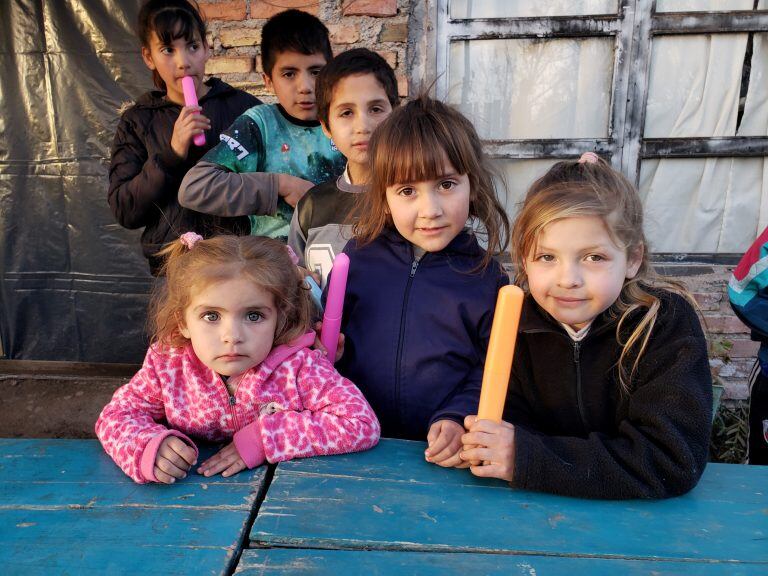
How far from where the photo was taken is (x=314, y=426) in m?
1.22

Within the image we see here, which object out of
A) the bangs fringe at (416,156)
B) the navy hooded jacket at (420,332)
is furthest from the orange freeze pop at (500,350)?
the bangs fringe at (416,156)

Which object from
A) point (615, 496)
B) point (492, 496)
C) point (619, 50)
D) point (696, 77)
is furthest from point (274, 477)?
point (696, 77)

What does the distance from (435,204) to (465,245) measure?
0.55 feet

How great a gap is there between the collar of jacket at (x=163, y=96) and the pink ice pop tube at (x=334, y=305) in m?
1.32

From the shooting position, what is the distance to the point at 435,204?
60.4 inches

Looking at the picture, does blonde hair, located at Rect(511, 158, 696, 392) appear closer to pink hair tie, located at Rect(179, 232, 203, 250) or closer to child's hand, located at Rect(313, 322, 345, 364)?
child's hand, located at Rect(313, 322, 345, 364)

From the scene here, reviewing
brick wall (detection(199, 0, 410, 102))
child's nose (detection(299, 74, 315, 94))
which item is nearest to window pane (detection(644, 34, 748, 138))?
brick wall (detection(199, 0, 410, 102))

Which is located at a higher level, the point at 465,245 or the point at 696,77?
the point at 696,77

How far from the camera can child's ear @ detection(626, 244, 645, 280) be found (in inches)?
54.2

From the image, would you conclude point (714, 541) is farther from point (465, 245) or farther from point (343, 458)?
point (465, 245)

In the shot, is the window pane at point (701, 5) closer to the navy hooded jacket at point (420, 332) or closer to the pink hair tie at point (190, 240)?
the navy hooded jacket at point (420, 332)

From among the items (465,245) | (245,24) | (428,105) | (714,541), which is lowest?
(714,541)

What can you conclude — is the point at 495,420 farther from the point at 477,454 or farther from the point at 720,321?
the point at 720,321

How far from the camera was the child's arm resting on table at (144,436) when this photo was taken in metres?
1.11
